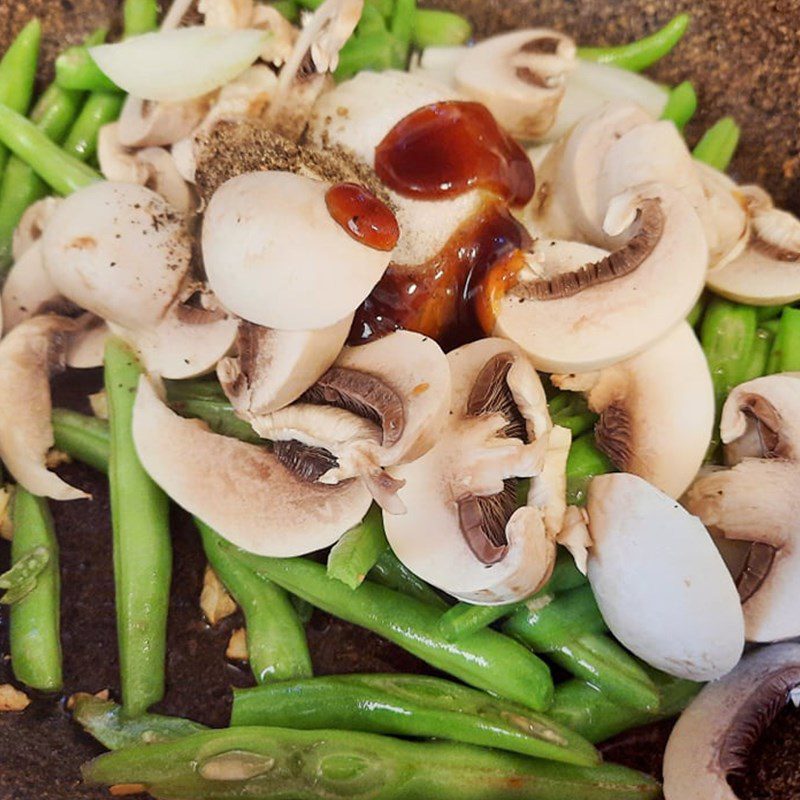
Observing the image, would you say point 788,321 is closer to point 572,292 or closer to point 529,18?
point 572,292

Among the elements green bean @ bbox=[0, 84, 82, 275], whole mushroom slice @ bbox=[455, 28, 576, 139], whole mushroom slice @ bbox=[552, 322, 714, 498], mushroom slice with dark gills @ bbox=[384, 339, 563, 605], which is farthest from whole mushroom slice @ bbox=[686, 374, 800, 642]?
green bean @ bbox=[0, 84, 82, 275]

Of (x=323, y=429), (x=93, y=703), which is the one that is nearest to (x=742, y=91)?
(x=323, y=429)

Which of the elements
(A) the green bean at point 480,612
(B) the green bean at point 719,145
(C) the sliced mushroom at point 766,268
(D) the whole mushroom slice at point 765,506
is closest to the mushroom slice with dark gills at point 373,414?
(A) the green bean at point 480,612

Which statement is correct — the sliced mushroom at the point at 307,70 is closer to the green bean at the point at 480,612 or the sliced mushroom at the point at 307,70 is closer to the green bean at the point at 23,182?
the green bean at the point at 23,182

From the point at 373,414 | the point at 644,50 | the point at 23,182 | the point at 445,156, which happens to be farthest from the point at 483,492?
the point at 644,50

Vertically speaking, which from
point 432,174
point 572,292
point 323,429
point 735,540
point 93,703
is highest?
point 432,174

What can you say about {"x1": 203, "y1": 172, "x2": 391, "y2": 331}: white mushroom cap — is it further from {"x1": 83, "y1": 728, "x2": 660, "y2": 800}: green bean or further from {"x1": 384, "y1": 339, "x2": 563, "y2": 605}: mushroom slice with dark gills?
{"x1": 83, "y1": 728, "x2": 660, "y2": 800}: green bean

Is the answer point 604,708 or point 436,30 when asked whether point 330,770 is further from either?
point 436,30
